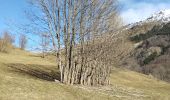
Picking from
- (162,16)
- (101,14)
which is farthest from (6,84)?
(162,16)

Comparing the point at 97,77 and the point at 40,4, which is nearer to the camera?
the point at 40,4

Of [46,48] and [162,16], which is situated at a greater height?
[162,16]

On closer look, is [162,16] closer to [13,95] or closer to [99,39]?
[99,39]

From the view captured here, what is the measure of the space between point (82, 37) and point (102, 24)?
3.40 m

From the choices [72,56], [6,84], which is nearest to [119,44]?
[72,56]

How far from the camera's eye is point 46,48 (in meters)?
27.8

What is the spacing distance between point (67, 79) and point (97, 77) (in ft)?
31.1

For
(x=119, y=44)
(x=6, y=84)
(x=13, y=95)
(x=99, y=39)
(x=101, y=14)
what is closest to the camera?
(x=13, y=95)

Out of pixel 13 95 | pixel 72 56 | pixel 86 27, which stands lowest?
pixel 13 95

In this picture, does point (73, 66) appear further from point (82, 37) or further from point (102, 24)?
point (102, 24)

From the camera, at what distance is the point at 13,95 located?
17406mm

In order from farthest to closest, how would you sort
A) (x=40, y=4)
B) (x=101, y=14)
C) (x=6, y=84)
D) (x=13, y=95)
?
(x=101, y=14) → (x=40, y=4) → (x=6, y=84) → (x=13, y=95)

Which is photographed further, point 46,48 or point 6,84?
point 46,48

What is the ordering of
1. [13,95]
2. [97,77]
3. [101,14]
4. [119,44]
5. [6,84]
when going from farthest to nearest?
[119,44]
[97,77]
[101,14]
[6,84]
[13,95]
